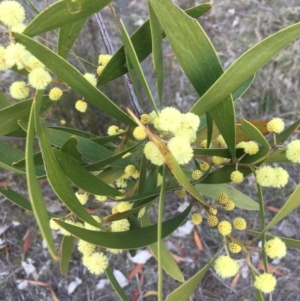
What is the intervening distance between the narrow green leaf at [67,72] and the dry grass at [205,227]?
4.07ft

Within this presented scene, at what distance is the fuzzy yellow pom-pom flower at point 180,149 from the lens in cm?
56

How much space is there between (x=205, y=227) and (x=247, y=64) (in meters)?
1.55

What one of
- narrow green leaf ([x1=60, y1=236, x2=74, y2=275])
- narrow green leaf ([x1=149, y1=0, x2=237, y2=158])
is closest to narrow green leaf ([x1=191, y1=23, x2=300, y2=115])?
narrow green leaf ([x1=149, y1=0, x2=237, y2=158])

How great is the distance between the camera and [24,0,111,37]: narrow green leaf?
531mm

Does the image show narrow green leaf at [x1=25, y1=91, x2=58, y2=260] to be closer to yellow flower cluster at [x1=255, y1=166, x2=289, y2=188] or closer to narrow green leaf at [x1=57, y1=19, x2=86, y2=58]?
narrow green leaf at [x1=57, y1=19, x2=86, y2=58]

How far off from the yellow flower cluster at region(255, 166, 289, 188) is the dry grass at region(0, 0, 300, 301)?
4.20 ft

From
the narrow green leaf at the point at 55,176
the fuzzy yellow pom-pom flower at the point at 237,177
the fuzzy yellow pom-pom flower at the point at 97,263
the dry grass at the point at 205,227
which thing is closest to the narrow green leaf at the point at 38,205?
the narrow green leaf at the point at 55,176

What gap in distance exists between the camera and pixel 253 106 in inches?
87.7

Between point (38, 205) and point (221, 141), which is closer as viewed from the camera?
point (38, 205)

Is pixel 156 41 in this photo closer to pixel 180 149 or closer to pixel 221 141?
pixel 180 149

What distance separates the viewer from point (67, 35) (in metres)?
0.78

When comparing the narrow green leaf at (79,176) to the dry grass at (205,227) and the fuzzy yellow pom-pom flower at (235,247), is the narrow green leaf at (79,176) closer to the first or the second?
the fuzzy yellow pom-pom flower at (235,247)

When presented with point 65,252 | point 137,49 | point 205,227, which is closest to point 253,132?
point 137,49

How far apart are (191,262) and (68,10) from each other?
165cm
